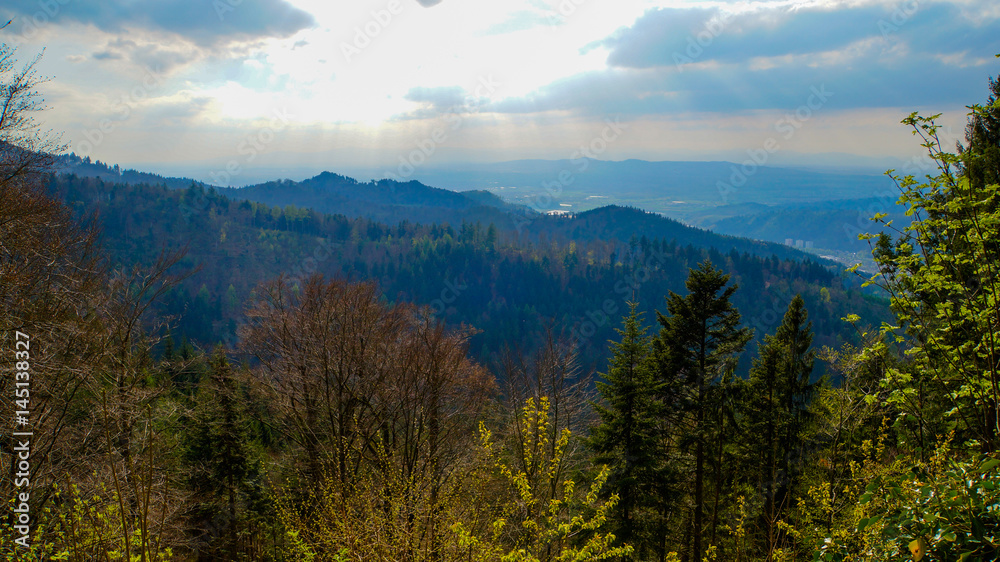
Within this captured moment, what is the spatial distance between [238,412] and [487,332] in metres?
96.2

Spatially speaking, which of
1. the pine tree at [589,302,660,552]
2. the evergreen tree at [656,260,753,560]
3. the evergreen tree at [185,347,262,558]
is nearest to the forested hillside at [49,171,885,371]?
the evergreen tree at [185,347,262,558]

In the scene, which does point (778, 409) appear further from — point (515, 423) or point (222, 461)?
point (222, 461)

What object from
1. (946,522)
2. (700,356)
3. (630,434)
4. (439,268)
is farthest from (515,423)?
(439,268)

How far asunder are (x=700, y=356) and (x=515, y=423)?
18.7ft

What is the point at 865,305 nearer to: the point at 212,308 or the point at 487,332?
the point at 487,332

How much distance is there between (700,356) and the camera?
1411 centimetres

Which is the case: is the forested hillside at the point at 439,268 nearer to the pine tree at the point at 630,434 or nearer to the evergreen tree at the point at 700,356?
the pine tree at the point at 630,434

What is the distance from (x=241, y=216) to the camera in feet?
595

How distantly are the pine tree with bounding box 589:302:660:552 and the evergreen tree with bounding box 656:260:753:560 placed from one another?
72cm

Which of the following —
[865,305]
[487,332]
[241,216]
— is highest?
[241,216]

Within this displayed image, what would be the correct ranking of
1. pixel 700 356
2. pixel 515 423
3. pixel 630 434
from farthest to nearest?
1. pixel 630 434
2. pixel 700 356
3. pixel 515 423

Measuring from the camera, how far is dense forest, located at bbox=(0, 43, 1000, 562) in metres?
4.71

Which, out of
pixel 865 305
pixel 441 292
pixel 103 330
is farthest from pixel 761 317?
pixel 103 330

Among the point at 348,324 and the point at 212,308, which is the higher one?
the point at 348,324
